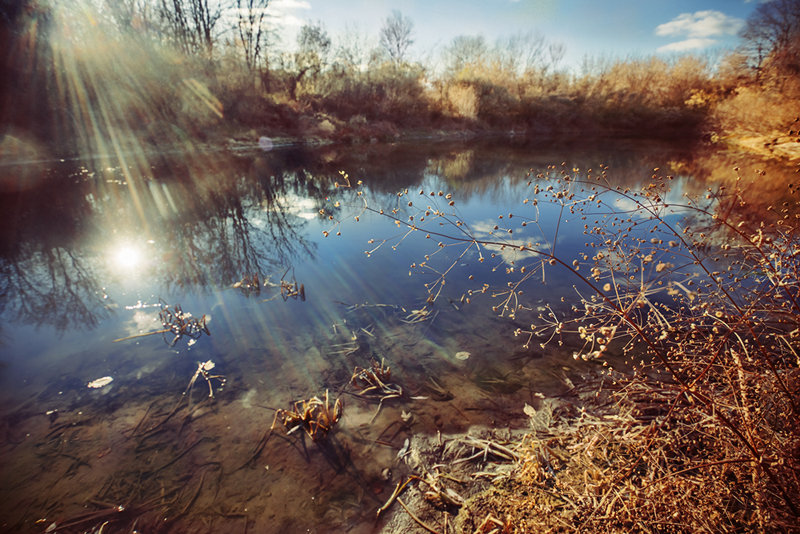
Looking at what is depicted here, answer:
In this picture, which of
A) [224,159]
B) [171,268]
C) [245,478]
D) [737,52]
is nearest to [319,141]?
[224,159]

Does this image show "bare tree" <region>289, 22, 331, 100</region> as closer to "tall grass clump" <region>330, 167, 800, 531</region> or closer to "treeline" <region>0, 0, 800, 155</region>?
"treeline" <region>0, 0, 800, 155</region>

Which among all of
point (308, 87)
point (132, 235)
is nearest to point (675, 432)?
point (132, 235)

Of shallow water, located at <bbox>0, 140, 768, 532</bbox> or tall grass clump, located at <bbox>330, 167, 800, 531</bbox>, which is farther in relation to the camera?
shallow water, located at <bbox>0, 140, 768, 532</bbox>

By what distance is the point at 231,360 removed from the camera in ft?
16.3

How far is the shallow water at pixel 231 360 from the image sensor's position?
10.5 feet

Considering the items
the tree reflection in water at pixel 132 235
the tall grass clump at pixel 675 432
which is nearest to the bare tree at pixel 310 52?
the tree reflection in water at pixel 132 235

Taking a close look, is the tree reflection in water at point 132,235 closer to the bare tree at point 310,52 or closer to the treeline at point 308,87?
the treeline at point 308,87

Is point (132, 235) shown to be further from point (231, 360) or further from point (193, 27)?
point (193, 27)

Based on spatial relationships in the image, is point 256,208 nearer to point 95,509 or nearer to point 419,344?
point 419,344

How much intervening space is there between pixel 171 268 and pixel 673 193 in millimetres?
18805

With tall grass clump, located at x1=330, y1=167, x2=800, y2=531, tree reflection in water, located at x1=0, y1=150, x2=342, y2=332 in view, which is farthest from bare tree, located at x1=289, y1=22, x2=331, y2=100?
tall grass clump, located at x1=330, y1=167, x2=800, y2=531

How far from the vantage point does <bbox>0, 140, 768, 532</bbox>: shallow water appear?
10.5 ft

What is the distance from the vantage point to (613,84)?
4522 cm

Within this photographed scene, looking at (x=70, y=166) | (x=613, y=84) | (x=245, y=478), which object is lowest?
(x=245, y=478)
